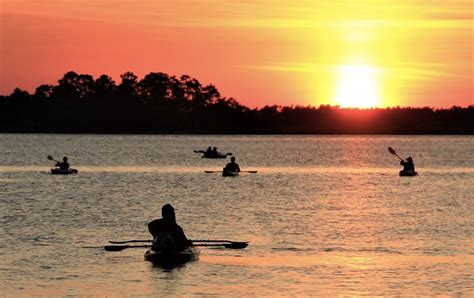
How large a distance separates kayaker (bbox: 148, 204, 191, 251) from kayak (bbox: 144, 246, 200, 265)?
4.8 inches

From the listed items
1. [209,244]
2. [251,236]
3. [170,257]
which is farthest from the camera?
[251,236]

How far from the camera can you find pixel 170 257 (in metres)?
30.4

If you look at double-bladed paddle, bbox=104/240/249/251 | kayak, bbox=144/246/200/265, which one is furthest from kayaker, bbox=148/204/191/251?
double-bladed paddle, bbox=104/240/249/251

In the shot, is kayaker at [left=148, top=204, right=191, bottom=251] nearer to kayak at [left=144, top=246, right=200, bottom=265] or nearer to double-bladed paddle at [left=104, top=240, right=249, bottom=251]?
kayak at [left=144, top=246, right=200, bottom=265]

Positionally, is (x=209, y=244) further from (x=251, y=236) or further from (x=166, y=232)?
(x=251, y=236)

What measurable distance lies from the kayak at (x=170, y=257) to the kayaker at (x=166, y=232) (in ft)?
0.40

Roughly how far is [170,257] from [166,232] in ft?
2.31

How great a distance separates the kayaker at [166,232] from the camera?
30312 mm

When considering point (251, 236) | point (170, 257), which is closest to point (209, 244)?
point (170, 257)

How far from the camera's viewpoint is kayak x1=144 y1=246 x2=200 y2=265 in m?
30.4

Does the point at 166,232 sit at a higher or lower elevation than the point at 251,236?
higher

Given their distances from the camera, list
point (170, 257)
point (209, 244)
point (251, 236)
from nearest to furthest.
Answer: point (170, 257)
point (209, 244)
point (251, 236)

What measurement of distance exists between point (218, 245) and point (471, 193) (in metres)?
37.9

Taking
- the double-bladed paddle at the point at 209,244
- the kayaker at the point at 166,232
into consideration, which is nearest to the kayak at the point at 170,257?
the kayaker at the point at 166,232
